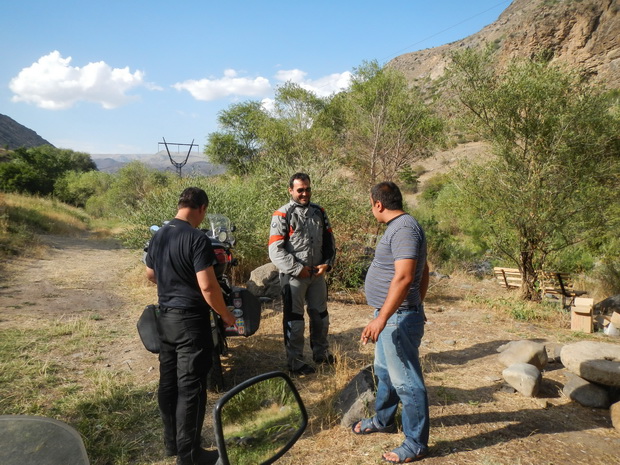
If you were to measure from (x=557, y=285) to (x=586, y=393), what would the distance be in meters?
5.51

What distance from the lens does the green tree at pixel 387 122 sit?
18906 millimetres

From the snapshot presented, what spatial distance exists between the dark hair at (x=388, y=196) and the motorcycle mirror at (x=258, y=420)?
1.47 m

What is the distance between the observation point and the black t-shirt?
2.73 metres

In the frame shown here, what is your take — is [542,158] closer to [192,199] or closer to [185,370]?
[192,199]

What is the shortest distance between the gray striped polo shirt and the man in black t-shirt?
1.09m

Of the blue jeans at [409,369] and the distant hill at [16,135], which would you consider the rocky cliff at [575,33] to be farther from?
the distant hill at [16,135]

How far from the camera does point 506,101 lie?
802cm

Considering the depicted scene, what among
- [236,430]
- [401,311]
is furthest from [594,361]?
[236,430]

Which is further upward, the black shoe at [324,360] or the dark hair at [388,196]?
the dark hair at [388,196]

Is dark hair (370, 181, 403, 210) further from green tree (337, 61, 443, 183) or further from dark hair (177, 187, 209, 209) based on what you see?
green tree (337, 61, 443, 183)

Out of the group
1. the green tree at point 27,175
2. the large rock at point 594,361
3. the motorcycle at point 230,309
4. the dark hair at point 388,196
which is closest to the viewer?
the dark hair at point 388,196

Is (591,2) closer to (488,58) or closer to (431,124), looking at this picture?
(431,124)

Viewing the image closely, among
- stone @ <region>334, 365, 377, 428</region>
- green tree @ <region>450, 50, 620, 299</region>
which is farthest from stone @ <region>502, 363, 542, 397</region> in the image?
green tree @ <region>450, 50, 620, 299</region>

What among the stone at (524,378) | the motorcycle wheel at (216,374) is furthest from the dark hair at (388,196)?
the stone at (524,378)
